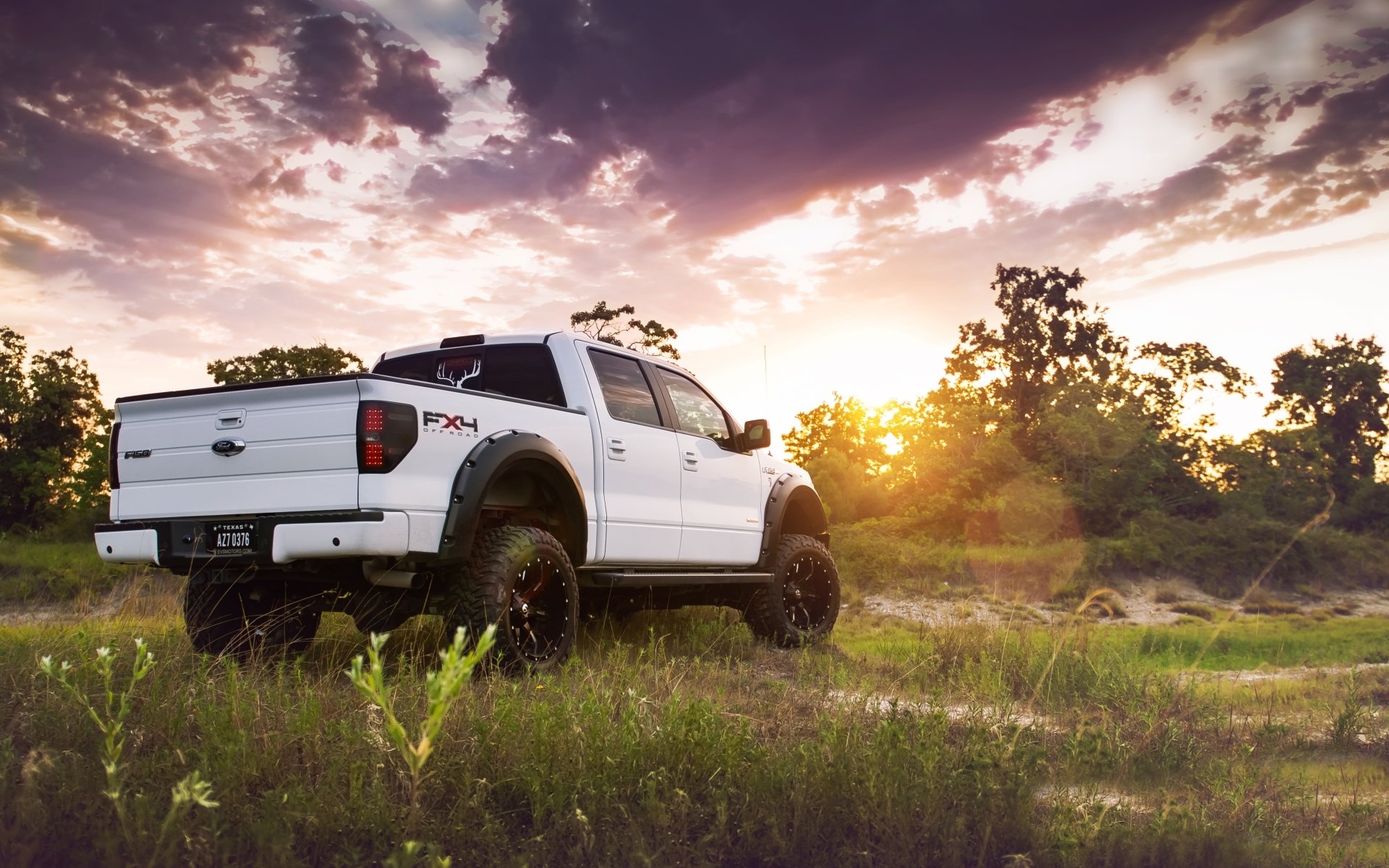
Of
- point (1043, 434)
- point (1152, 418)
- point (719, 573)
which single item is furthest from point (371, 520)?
point (1152, 418)

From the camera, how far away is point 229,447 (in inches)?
208

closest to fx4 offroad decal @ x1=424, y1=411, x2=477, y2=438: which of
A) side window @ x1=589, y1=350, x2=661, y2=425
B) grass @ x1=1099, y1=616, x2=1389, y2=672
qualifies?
side window @ x1=589, y1=350, x2=661, y2=425

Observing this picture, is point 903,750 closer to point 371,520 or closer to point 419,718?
point 419,718

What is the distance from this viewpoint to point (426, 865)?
3086mm

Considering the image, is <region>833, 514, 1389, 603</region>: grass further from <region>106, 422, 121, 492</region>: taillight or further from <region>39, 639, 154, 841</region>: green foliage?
<region>39, 639, 154, 841</region>: green foliage

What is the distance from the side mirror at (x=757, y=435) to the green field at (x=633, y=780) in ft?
9.19

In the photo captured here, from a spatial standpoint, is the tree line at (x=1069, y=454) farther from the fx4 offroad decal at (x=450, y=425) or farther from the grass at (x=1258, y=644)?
the fx4 offroad decal at (x=450, y=425)

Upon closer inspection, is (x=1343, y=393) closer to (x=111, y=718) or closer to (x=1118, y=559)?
(x=1118, y=559)

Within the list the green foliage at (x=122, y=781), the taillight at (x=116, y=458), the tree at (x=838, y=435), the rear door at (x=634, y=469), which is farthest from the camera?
the tree at (x=838, y=435)

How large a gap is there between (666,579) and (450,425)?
2321mm

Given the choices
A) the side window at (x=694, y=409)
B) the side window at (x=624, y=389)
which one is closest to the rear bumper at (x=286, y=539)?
the side window at (x=624, y=389)

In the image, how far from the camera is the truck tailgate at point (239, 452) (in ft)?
16.5

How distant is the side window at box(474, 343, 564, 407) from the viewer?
22.5ft

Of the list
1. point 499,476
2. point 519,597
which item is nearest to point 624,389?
point 499,476
